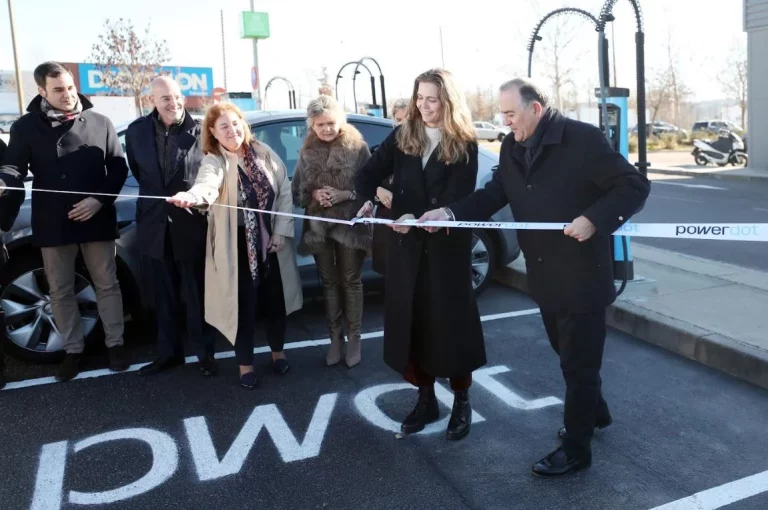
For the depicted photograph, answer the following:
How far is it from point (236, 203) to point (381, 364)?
1451 millimetres

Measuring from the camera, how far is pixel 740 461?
3180 millimetres

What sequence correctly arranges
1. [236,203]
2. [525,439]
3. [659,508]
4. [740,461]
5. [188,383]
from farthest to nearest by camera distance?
[188,383], [236,203], [525,439], [740,461], [659,508]

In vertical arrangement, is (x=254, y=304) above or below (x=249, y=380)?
above

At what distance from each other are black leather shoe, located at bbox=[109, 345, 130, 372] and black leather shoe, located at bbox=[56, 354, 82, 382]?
0.70ft

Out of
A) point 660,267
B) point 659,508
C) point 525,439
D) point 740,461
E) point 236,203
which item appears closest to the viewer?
point 659,508

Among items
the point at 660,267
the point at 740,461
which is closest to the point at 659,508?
the point at 740,461

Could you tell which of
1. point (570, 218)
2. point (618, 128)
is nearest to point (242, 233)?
point (570, 218)

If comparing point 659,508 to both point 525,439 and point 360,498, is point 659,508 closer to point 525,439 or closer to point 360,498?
point 525,439

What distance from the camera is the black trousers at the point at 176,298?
4.29 metres

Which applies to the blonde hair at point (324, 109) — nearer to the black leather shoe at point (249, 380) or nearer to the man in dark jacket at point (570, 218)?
the man in dark jacket at point (570, 218)

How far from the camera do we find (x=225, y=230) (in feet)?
13.2

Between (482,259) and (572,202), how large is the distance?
10.0 feet

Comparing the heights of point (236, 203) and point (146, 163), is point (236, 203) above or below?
below

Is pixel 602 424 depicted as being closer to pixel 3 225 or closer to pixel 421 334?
pixel 421 334
